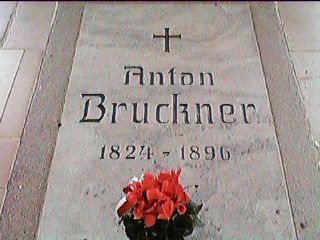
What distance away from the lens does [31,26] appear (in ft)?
8.02

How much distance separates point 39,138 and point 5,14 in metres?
0.82

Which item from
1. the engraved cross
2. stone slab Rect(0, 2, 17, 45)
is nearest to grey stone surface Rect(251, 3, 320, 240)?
the engraved cross

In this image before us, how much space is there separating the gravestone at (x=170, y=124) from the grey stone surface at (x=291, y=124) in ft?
0.09

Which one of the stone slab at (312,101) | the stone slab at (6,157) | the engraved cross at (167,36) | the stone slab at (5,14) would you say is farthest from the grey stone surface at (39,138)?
the stone slab at (312,101)

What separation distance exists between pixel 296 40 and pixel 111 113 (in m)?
0.81

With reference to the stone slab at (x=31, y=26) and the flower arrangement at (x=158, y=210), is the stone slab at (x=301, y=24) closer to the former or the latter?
the stone slab at (x=31, y=26)

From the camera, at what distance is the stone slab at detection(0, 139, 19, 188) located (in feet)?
5.96

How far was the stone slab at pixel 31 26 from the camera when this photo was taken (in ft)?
7.70

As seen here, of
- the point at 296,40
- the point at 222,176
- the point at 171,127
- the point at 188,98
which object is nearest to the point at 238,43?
the point at 296,40

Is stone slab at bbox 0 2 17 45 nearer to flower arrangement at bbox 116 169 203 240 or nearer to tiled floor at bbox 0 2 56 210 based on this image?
tiled floor at bbox 0 2 56 210

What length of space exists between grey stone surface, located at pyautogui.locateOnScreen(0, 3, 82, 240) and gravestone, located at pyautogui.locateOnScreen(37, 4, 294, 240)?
32mm

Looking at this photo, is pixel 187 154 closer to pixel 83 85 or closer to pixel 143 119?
pixel 143 119

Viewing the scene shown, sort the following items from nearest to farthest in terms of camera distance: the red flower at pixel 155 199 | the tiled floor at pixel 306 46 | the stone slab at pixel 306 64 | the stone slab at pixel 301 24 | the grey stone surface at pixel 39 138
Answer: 1. the red flower at pixel 155 199
2. the grey stone surface at pixel 39 138
3. the tiled floor at pixel 306 46
4. the stone slab at pixel 306 64
5. the stone slab at pixel 301 24

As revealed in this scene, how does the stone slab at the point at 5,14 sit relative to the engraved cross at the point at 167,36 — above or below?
above
